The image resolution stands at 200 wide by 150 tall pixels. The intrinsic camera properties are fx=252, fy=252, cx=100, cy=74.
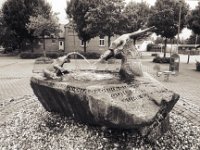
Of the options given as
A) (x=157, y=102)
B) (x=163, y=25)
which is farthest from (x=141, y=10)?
(x=157, y=102)

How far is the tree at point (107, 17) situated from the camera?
1962 cm

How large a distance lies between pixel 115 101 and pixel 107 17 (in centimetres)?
1663

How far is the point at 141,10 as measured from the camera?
93.1ft

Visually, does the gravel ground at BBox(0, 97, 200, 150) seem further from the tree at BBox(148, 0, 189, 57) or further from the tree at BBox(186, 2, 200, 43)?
the tree at BBox(148, 0, 189, 57)

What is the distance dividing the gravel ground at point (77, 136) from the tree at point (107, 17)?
594 inches

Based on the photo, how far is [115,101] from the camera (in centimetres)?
369

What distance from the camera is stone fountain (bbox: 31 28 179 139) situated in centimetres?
362

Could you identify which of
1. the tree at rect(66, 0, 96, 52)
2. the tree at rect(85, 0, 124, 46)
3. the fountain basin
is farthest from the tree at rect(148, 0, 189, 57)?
the fountain basin

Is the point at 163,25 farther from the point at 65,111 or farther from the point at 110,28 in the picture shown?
the point at 65,111

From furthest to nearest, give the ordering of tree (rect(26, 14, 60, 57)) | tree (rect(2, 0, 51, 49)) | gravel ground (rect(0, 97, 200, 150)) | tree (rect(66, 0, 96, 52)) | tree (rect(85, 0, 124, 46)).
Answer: tree (rect(2, 0, 51, 49))
tree (rect(66, 0, 96, 52))
tree (rect(26, 14, 60, 57))
tree (rect(85, 0, 124, 46))
gravel ground (rect(0, 97, 200, 150))

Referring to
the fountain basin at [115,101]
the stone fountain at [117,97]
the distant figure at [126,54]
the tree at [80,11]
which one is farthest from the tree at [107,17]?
the fountain basin at [115,101]

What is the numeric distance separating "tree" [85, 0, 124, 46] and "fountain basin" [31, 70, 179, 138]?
15.3 meters

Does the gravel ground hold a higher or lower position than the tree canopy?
lower

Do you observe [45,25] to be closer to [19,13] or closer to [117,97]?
[19,13]
